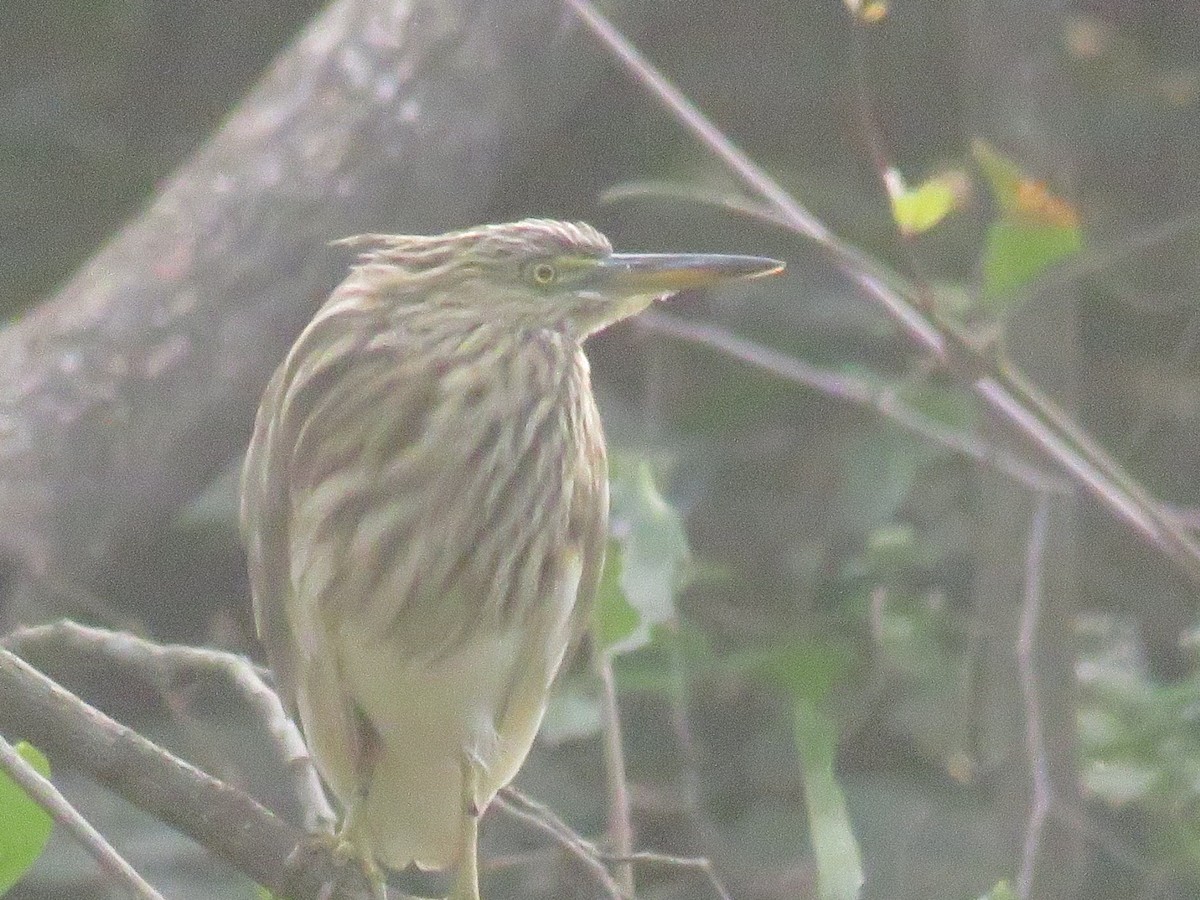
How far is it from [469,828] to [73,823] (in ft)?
3.25

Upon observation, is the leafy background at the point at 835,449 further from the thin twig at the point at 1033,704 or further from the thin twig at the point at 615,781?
the thin twig at the point at 615,781

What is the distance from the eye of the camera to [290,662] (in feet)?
9.42

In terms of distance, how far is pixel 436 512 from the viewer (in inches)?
109

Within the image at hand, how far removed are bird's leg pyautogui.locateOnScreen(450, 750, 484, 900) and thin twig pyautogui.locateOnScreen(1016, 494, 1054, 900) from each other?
74 cm

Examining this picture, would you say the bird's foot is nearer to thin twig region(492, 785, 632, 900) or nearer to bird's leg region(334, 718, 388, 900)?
bird's leg region(334, 718, 388, 900)

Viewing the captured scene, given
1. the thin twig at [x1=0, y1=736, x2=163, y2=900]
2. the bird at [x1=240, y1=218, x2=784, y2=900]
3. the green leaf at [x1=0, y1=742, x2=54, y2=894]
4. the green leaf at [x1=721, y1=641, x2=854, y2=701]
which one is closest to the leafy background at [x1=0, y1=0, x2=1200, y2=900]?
the green leaf at [x1=721, y1=641, x2=854, y2=701]

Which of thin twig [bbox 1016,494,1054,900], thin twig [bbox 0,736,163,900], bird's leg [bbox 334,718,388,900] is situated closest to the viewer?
thin twig [bbox 0,736,163,900]

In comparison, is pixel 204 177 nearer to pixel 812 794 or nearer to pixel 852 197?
pixel 852 197

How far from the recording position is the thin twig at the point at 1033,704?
3.26 meters

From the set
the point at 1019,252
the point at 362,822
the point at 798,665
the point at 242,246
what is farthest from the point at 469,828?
the point at 242,246

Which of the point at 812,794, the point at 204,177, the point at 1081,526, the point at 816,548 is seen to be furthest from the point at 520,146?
the point at 812,794

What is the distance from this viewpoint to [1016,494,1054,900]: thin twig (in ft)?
10.7

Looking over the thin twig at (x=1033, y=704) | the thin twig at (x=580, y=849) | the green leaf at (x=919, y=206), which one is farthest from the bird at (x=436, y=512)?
the thin twig at (x=1033, y=704)

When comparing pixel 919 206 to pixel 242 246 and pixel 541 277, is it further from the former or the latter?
pixel 242 246
